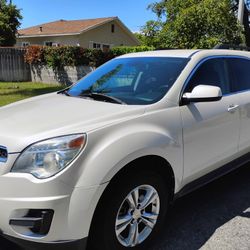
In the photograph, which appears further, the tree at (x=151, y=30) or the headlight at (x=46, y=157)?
the tree at (x=151, y=30)

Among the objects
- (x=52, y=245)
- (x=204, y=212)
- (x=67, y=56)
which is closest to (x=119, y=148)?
(x=52, y=245)

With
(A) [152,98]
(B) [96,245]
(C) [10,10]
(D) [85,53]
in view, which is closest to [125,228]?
(B) [96,245]

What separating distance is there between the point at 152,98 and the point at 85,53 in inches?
592

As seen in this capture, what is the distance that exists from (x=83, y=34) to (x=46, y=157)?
30552 millimetres

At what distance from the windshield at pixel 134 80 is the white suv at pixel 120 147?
12mm

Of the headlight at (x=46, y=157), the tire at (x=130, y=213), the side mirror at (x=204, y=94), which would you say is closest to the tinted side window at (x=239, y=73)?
the side mirror at (x=204, y=94)

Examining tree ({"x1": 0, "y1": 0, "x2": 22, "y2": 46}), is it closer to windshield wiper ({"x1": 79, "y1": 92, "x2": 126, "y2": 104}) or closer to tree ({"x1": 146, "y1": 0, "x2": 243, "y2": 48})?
tree ({"x1": 146, "y1": 0, "x2": 243, "y2": 48})

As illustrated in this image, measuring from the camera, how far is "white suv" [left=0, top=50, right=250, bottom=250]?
279cm

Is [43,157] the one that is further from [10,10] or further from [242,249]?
[10,10]

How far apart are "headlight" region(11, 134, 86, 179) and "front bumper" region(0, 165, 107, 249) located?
0.06 metres

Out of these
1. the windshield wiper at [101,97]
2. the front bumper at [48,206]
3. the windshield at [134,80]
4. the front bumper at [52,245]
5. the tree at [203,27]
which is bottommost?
the front bumper at [52,245]

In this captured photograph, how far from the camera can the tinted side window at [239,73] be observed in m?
4.66

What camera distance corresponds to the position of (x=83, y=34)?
106 feet

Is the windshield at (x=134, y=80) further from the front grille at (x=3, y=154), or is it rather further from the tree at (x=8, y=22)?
the tree at (x=8, y=22)
